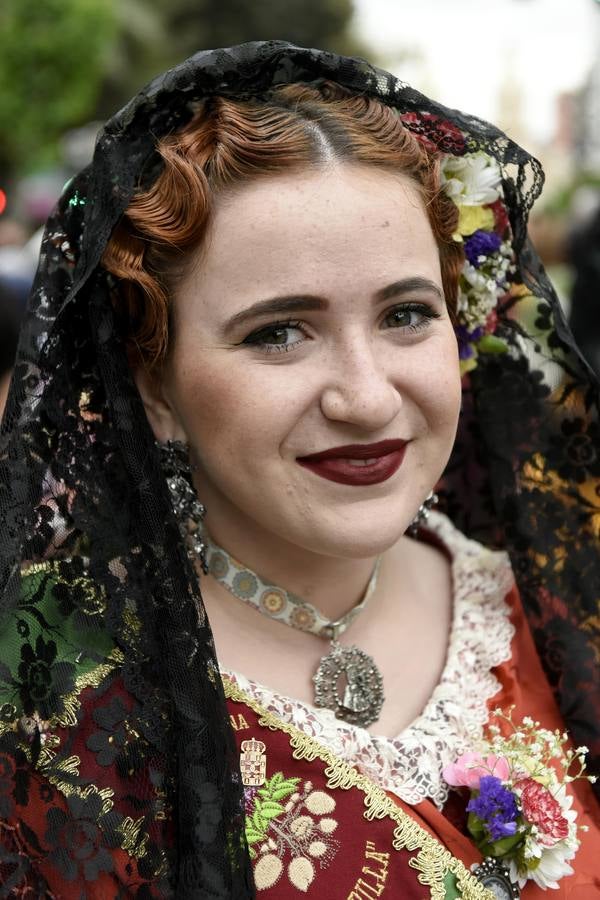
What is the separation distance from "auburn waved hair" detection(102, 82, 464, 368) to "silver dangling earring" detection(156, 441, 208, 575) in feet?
0.56

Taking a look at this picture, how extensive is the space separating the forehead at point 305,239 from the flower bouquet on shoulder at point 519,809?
34.0 inches

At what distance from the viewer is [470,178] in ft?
6.69

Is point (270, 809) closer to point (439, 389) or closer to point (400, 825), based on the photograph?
point (400, 825)

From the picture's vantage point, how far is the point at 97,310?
1.75m

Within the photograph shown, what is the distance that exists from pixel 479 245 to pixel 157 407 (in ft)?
2.39

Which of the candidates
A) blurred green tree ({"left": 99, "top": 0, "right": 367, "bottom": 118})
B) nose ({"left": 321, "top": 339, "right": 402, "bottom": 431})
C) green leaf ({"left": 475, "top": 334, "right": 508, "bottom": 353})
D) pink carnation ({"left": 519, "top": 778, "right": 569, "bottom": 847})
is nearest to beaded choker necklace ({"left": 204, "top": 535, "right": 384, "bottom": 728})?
pink carnation ({"left": 519, "top": 778, "right": 569, "bottom": 847})

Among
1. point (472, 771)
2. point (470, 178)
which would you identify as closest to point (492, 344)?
point (470, 178)

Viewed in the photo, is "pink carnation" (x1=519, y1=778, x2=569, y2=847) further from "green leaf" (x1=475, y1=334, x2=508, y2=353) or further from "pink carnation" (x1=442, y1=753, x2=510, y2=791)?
"green leaf" (x1=475, y1=334, x2=508, y2=353)

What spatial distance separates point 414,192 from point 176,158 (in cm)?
43

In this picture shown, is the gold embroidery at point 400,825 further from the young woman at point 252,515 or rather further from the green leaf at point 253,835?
the green leaf at point 253,835

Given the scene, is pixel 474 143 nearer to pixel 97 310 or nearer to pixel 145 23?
pixel 97 310

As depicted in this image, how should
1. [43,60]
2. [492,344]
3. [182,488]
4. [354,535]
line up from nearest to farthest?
1. [354,535]
2. [182,488]
3. [492,344]
4. [43,60]

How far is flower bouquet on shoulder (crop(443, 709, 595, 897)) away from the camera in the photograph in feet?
5.79

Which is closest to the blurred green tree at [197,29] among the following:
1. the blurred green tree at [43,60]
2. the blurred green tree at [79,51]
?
the blurred green tree at [79,51]
